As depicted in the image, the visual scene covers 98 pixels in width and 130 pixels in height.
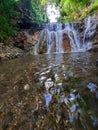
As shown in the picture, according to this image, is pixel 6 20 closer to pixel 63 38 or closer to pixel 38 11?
pixel 63 38

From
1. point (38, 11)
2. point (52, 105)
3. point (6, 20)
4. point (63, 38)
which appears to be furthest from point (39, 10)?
point (52, 105)

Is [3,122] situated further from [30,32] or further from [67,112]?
[30,32]

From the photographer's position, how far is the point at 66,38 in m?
13.0

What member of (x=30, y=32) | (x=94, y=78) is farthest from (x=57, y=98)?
(x=30, y=32)

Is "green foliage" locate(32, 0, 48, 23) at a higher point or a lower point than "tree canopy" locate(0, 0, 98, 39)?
higher

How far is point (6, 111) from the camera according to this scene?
2568 mm

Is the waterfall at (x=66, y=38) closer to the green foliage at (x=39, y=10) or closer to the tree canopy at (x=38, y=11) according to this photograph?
the tree canopy at (x=38, y=11)

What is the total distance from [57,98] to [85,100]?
43cm

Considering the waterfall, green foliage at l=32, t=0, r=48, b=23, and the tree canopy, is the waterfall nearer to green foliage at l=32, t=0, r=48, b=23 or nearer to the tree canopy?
the tree canopy

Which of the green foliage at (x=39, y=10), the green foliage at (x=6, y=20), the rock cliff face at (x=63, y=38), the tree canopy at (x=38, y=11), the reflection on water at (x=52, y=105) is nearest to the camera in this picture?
the reflection on water at (x=52, y=105)

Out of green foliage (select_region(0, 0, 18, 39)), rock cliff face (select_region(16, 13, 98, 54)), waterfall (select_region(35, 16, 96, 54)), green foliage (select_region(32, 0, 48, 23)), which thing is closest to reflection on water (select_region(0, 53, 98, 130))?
green foliage (select_region(0, 0, 18, 39))

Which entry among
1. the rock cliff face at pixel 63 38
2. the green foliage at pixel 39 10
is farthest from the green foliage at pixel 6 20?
the green foliage at pixel 39 10

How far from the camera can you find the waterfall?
12273 mm

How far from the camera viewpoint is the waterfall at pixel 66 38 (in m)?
12.3
